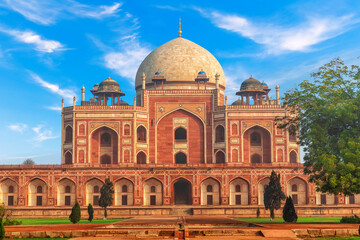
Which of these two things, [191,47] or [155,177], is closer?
[155,177]

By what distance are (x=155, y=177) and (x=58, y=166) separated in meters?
9.01

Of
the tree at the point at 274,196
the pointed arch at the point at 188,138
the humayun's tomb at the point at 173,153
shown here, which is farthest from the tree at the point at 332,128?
the pointed arch at the point at 188,138

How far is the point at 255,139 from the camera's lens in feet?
165

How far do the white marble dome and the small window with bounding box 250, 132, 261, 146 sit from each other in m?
9.11

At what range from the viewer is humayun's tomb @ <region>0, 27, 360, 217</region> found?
4400cm

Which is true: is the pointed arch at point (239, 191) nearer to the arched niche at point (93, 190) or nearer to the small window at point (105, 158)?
the arched niche at point (93, 190)

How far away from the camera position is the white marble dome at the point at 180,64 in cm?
5503

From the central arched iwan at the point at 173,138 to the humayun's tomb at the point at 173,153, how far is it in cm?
10

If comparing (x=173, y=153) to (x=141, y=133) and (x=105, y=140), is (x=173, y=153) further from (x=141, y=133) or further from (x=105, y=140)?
(x=105, y=140)

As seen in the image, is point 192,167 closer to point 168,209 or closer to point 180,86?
point 168,209

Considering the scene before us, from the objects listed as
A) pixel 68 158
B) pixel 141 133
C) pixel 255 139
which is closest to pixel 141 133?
pixel 141 133

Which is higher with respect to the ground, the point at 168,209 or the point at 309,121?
the point at 309,121

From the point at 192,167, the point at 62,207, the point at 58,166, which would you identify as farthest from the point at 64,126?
the point at 192,167

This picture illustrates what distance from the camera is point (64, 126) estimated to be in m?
50.5
